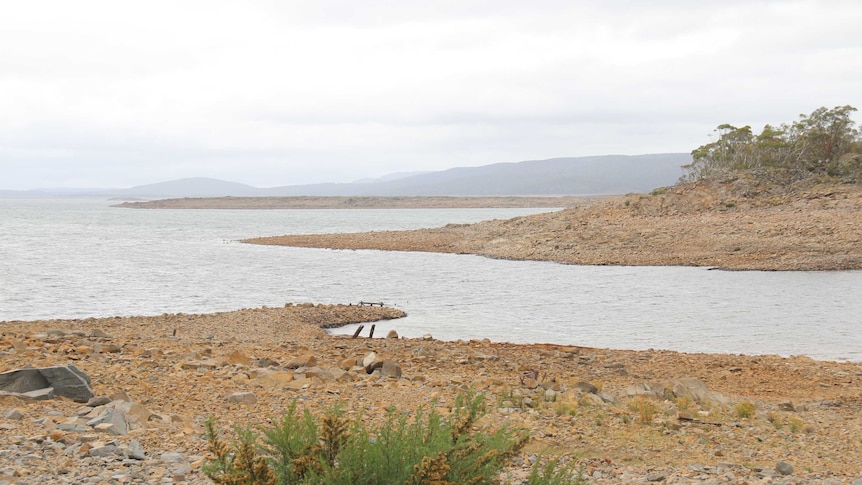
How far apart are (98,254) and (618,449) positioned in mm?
40544

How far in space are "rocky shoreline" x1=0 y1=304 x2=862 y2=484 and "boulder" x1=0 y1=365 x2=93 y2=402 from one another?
9.6 inches

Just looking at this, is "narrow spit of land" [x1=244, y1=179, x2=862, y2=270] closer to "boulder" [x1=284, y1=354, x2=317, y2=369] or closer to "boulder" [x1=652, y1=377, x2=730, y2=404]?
"boulder" [x1=652, y1=377, x2=730, y2=404]

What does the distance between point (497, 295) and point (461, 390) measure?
612 inches

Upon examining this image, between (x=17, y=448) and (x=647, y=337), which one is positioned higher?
(x=17, y=448)

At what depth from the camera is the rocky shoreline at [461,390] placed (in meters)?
6.70

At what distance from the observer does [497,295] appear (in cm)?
2500

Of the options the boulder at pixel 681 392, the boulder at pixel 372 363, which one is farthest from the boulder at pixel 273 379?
the boulder at pixel 681 392

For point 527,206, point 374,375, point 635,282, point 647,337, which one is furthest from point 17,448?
point 527,206

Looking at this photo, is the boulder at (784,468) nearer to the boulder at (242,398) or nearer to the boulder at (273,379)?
the boulder at (242,398)

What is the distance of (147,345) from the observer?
1273 centimetres

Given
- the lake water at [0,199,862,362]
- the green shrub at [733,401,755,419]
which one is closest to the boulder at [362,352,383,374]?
the green shrub at [733,401,755,419]

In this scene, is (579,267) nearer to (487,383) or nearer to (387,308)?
(387,308)

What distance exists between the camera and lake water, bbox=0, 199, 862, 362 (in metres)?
17.9

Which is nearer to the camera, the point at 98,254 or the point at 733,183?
the point at 98,254
